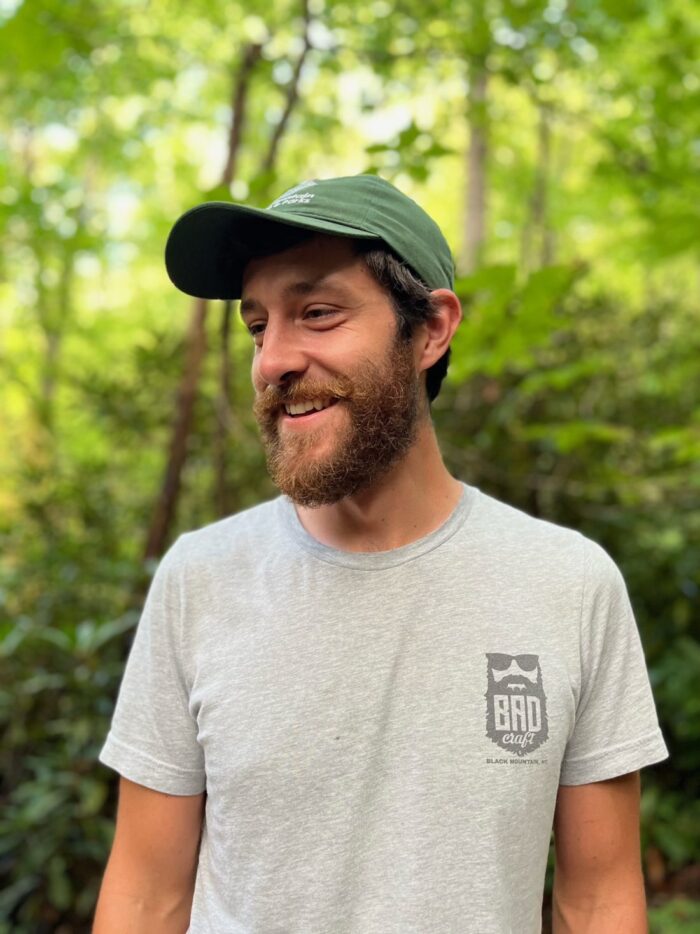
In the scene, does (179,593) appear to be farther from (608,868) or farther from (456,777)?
(608,868)

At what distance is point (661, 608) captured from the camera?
513 cm

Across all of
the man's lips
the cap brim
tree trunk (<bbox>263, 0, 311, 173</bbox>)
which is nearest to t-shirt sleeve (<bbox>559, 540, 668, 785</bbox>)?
the man's lips

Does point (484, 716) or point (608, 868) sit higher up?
point (484, 716)

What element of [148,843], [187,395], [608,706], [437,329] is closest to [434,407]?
[187,395]

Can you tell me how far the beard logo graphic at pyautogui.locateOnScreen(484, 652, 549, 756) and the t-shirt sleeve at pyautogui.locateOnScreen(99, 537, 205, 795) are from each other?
1.62 feet

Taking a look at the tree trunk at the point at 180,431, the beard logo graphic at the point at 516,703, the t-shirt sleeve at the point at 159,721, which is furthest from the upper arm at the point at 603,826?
the tree trunk at the point at 180,431

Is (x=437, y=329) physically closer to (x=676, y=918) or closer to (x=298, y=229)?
(x=298, y=229)

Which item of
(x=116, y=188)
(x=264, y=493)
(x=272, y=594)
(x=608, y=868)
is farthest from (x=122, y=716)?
(x=116, y=188)

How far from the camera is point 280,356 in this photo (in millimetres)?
1420

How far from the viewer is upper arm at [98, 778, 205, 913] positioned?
1.43 metres

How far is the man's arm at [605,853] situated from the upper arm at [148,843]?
2.09 feet

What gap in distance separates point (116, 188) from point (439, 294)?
507 inches

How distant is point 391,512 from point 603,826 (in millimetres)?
627

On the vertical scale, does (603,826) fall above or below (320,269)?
below
